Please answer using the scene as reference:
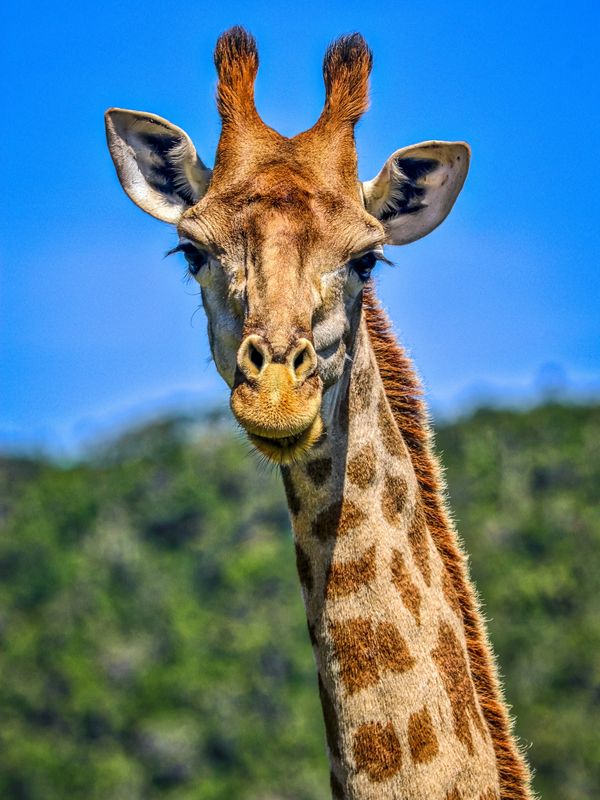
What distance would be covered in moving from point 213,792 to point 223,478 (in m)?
37.0

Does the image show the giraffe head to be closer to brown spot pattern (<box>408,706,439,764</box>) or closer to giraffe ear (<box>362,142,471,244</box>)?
giraffe ear (<box>362,142,471,244</box>)

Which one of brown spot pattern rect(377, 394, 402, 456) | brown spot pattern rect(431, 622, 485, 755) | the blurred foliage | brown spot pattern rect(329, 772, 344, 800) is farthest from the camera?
the blurred foliage

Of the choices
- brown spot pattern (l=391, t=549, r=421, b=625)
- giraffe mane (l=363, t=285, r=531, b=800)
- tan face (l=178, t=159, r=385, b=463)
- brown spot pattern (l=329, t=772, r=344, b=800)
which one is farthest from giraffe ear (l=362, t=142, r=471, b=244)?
brown spot pattern (l=329, t=772, r=344, b=800)

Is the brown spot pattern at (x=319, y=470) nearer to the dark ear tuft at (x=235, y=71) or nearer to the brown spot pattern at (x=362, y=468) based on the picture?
the brown spot pattern at (x=362, y=468)

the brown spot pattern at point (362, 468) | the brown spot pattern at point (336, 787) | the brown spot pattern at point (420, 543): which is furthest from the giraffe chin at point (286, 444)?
the brown spot pattern at point (336, 787)

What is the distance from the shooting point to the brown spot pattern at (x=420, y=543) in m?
7.69

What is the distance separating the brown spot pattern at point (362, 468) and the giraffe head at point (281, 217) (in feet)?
0.95

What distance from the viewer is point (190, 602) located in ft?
306

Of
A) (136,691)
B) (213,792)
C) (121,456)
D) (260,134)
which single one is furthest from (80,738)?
(260,134)

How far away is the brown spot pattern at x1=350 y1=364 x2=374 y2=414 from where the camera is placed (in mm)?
7895

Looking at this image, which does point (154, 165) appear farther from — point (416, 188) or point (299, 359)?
point (299, 359)

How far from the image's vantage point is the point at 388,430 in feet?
26.4

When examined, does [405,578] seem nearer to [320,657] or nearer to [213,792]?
[320,657]

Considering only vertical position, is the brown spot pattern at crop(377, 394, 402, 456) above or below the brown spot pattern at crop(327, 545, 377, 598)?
above
